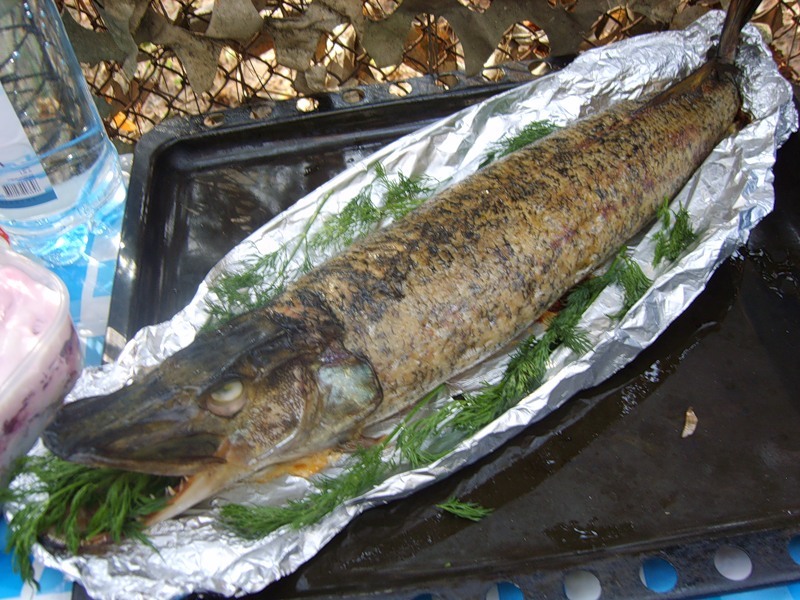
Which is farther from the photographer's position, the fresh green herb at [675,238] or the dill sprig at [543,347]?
the fresh green herb at [675,238]

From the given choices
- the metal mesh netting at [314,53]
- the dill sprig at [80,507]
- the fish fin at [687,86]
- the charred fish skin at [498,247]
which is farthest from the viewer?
the metal mesh netting at [314,53]

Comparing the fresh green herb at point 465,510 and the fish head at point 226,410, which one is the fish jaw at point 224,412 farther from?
the fresh green herb at point 465,510

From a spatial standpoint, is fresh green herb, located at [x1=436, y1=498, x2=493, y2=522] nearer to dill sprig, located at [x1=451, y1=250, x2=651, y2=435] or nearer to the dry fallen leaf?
dill sprig, located at [x1=451, y1=250, x2=651, y2=435]

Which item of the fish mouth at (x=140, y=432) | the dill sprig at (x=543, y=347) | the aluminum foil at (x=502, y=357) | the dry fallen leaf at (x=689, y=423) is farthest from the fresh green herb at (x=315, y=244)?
the dry fallen leaf at (x=689, y=423)

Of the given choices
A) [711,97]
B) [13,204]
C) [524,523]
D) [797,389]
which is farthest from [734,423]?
[13,204]

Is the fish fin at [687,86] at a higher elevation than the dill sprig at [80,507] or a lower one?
higher

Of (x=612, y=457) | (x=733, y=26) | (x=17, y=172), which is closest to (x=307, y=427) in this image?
(x=612, y=457)

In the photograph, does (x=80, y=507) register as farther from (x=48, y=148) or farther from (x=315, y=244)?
(x=48, y=148)

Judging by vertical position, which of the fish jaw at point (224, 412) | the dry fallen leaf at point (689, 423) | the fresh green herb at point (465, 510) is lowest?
the fresh green herb at point (465, 510)
